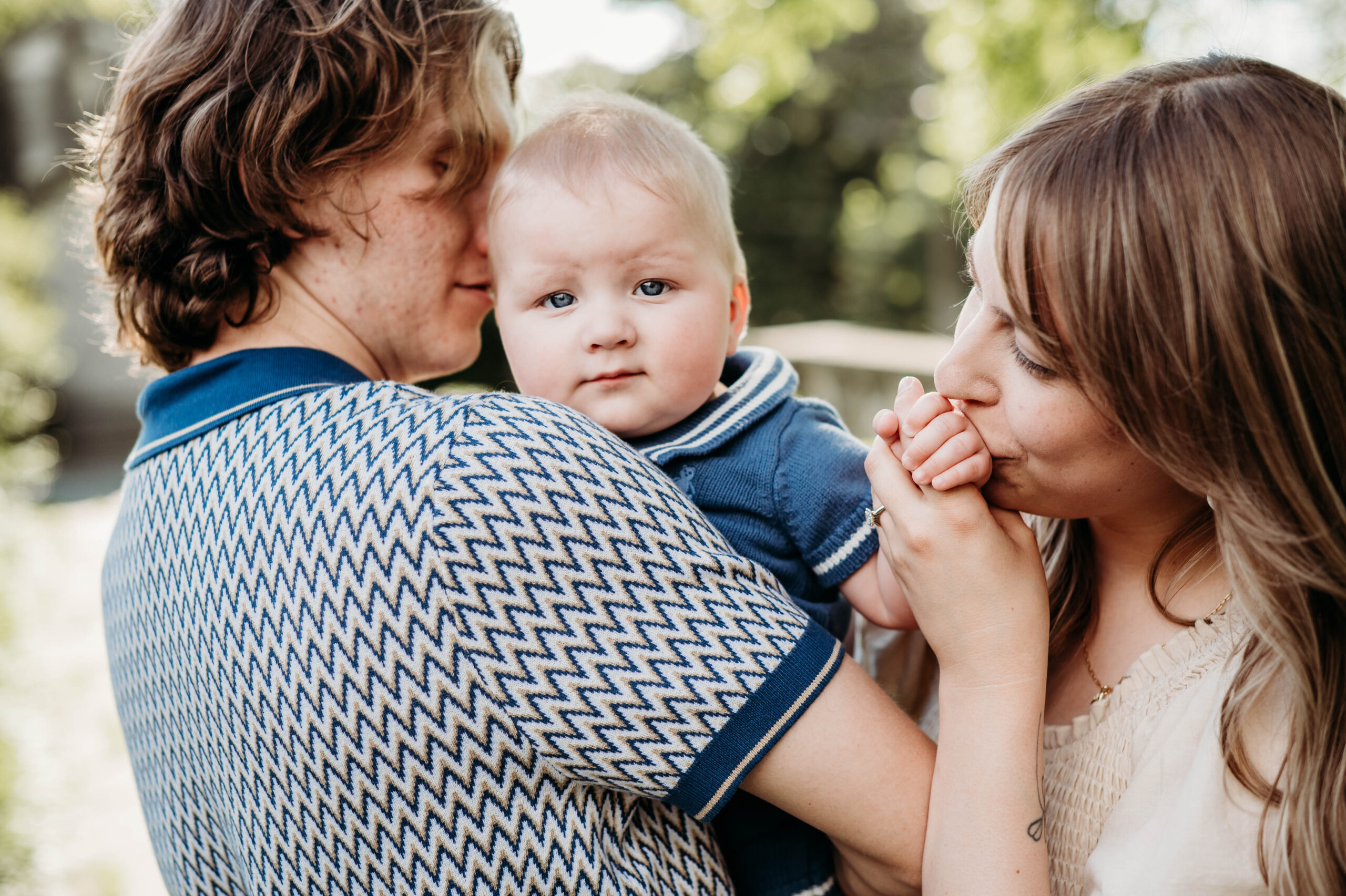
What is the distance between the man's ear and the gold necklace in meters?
0.90

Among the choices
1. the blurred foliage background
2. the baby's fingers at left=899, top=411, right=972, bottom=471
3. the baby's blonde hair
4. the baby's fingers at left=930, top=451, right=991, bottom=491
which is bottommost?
the blurred foliage background

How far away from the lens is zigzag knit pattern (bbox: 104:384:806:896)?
1.26 metres

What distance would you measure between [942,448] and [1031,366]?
6.9 inches

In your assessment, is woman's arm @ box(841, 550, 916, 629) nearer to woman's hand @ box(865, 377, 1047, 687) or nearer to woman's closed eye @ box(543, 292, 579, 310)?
woman's hand @ box(865, 377, 1047, 687)

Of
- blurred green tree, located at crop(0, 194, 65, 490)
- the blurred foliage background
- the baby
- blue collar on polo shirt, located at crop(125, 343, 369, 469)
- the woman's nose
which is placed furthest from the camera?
the blurred foliage background

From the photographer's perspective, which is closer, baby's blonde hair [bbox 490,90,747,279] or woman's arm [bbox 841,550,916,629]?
woman's arm [bbox 841,550,916,629]

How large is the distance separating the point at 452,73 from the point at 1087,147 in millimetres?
1185

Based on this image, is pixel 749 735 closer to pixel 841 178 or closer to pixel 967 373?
pixel 967 373

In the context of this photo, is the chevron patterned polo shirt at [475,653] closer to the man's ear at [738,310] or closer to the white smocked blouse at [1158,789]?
the white smocked blouse at [1158,789]

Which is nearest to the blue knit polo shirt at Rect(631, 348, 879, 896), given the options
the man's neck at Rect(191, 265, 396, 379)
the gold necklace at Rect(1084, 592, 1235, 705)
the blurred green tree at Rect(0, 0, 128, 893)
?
the gold necklace at Rect(1084, 592, 1235, 705)

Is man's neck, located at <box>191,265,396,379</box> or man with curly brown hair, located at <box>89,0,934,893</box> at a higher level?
man's neck, located at <box>191,265,396,379</box>

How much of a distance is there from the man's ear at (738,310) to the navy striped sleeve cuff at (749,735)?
900mm

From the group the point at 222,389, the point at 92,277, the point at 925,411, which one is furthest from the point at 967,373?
the point at 92,277

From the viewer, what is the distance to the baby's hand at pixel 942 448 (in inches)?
56.0
